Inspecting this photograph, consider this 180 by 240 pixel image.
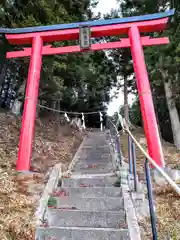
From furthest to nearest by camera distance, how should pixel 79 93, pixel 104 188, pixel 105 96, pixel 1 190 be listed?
pixel 105 96
pixel 79 93
pixel 104 188
pixel 1 190

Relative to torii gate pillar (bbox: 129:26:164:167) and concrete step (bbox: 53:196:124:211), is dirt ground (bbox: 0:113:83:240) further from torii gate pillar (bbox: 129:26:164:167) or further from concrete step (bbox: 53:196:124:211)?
torii gate pillar (bbox: 129:26:164:167)

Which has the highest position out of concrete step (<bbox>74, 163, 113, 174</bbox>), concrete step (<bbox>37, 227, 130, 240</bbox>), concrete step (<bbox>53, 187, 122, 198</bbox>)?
concrete step (<bbox>74, 163, 113, 174</bbox>)

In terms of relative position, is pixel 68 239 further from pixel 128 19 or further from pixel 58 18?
pixel 58 18

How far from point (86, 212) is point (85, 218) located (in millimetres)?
80

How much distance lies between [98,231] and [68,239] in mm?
385

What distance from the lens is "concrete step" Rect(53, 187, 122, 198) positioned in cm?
397

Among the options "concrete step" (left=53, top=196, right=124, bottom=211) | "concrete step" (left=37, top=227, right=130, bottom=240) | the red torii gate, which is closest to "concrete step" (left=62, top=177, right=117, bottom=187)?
"concrete step" (left=53, top=196, right=124, bottom=211)

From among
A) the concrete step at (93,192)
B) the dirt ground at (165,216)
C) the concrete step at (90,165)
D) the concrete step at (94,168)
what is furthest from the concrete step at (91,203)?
the concrete step at (90,165)

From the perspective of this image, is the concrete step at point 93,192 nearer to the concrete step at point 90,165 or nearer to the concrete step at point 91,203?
the concrete step at point 91,203

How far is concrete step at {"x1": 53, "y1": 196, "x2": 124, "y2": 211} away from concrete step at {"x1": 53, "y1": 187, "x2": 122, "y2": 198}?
203 mm

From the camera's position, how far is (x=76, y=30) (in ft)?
22.1

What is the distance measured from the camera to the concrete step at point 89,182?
444 cm

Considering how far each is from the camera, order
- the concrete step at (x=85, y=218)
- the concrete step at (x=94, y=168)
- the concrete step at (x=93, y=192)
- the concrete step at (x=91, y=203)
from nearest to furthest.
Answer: the concrete step at (x=85, y=218), the concrete step at (x=91, y=203), the concrete step at (x=93, y=192), the concrete step at (x=94, y=168)

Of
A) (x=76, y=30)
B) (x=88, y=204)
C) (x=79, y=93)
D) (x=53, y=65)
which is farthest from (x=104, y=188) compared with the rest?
(x=79, y=93)
